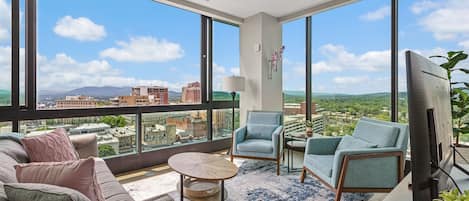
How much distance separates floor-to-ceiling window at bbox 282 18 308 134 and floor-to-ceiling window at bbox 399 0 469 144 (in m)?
1.43

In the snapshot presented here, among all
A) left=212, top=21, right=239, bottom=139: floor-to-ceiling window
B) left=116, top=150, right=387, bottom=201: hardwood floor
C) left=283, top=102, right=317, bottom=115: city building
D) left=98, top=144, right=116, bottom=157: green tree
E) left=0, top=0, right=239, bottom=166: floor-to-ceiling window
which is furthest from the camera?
left=212, top=21, right=239, bottom=139: floor-to-ceiling window

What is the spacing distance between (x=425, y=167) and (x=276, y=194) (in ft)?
6.79

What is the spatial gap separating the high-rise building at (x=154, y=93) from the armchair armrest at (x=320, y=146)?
2.15 m

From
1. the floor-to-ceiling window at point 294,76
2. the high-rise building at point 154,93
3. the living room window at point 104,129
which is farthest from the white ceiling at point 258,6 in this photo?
the living room window at point 104,129

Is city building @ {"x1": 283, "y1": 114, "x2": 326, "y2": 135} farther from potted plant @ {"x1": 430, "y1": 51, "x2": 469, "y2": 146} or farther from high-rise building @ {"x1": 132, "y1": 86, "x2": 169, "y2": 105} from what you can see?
high-rise building @ {"x1": 132, "y1": 86, "x2": 169, "y2": 105}

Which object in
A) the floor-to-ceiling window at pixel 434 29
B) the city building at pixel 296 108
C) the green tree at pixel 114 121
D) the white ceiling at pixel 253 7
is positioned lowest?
the green tree at pixel 114 121

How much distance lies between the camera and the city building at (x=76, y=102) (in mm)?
2865

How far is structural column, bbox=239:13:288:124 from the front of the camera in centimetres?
416

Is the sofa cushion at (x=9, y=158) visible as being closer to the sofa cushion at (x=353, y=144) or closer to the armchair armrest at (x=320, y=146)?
the armchair armrest at (x=320, y=146)

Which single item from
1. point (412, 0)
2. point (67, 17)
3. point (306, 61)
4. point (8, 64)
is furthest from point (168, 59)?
point (412, 0)

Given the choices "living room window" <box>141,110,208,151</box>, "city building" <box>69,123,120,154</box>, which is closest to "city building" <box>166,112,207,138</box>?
"living room window" <box>141,110,208,151</box>

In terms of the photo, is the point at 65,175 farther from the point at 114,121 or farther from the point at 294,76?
the point at 294,76

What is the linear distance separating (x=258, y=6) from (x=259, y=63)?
907 mm

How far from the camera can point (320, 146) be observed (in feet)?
9.29
